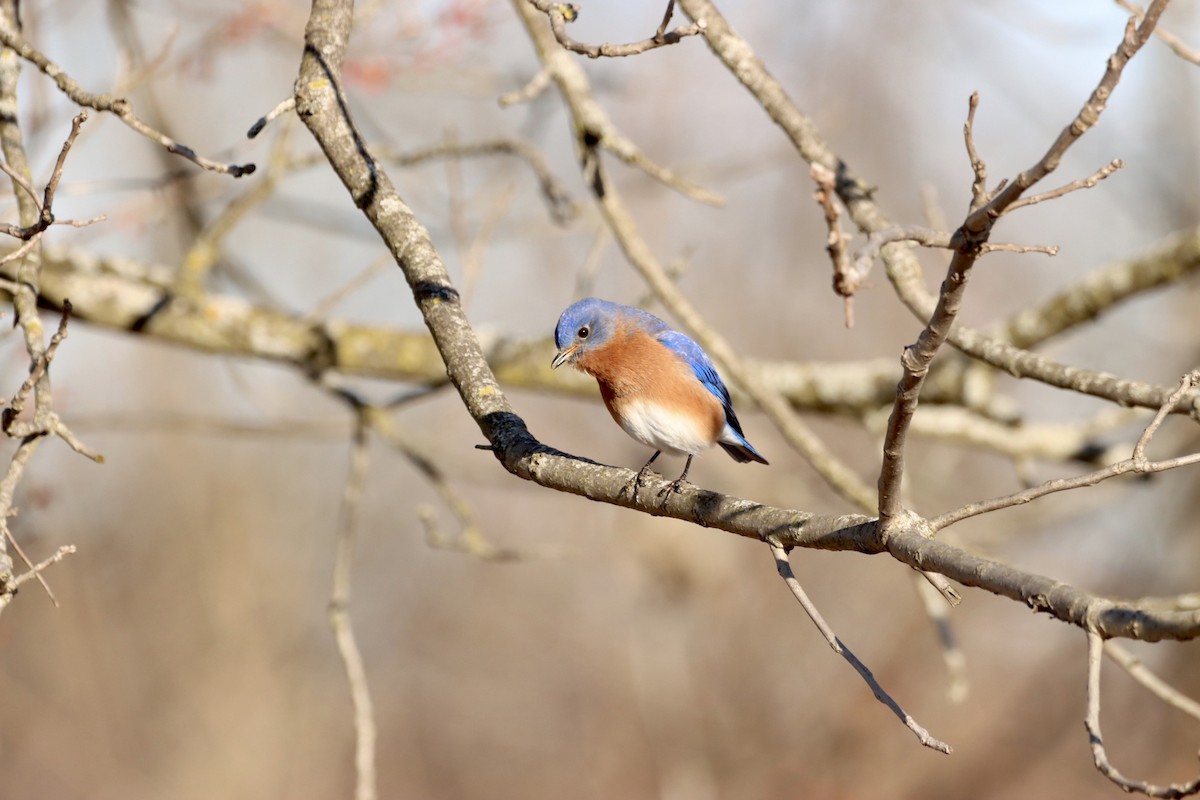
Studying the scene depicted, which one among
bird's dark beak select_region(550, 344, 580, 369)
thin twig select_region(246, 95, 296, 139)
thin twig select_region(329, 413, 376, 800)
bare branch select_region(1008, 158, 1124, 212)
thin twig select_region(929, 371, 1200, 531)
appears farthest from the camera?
bird's dark beak select_region(550, 344, 580, 369)

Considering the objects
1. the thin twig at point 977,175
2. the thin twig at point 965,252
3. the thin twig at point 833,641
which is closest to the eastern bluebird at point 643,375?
the thin twig at point 833,641

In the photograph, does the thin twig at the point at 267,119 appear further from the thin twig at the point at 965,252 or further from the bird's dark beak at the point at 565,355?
the thin twig at the point at 965,252

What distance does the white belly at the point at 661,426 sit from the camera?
3.72 meters

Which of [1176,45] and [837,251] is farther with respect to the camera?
[1176,45]

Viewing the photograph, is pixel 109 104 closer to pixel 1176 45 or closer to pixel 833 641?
pixel 833 641

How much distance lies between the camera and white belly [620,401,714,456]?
12.2 feet

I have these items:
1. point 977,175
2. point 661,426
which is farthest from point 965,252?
point 661,426

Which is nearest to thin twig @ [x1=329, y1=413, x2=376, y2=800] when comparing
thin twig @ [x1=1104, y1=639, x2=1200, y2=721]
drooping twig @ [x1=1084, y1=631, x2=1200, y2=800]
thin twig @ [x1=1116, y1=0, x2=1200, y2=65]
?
thin twig @ [x1=1104, y1=639, x2=1200, y2=721]

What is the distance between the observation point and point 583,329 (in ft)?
12.5

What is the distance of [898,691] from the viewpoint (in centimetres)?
1096

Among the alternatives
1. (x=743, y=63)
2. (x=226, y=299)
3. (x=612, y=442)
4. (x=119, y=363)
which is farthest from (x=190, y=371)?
(x=743, y=63)

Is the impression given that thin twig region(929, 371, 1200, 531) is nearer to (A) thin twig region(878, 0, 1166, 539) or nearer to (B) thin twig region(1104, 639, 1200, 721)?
(A) thin twig region(878, 0, 1166, 539)

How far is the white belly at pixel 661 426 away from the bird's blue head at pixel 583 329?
0.88ft

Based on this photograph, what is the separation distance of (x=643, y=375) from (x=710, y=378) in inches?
17.4
